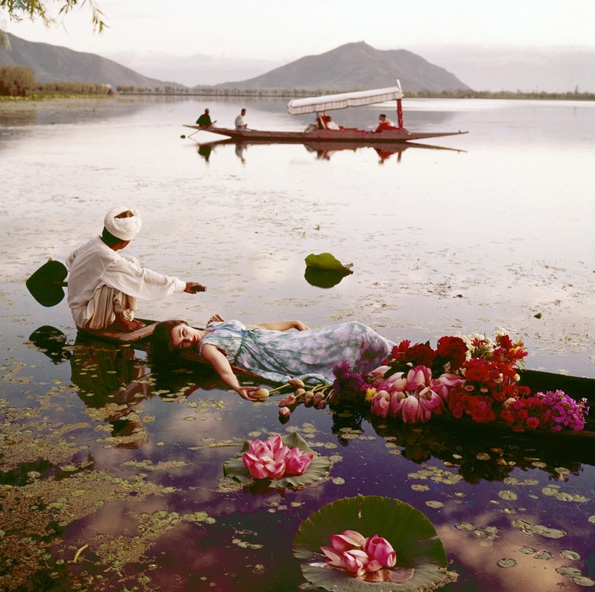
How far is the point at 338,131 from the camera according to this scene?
112ft

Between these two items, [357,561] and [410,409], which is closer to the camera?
[357,561]

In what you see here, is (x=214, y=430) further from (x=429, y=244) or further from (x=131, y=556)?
(x=429, y=244)

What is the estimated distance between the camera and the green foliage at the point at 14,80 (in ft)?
264

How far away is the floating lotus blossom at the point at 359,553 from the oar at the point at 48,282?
20.3 feet

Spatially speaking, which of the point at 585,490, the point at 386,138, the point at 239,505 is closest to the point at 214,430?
the point at 239,505

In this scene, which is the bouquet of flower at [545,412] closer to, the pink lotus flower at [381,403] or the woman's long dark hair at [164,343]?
the pink lotus flower at [381,403]

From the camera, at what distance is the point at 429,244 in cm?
1309

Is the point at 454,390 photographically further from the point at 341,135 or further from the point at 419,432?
the point at 341,135

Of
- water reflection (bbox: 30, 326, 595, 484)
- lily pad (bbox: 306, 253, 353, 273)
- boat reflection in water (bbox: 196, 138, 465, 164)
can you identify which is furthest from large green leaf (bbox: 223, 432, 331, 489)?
boat reflection in water (bbox: 196, 138, 465, 164)

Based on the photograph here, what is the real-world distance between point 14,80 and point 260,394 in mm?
85938

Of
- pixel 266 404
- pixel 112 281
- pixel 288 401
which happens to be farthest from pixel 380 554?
pixel 112 281

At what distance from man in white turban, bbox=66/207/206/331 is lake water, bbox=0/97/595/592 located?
Answer: 0.41m

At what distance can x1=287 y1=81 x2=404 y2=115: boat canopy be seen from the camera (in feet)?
104

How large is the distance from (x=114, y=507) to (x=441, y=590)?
207cm
